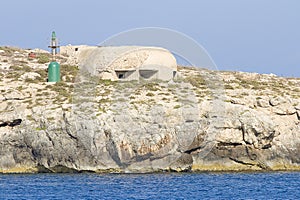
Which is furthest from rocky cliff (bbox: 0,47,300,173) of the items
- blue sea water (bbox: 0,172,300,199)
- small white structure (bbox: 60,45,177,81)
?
small white structure (bbox: 60,45,177,81)

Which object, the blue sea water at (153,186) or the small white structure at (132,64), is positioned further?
the small white structure at (132,64)

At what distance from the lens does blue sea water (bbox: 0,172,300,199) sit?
5456 centimetres

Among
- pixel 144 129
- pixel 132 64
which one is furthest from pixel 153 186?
pixel 132 64

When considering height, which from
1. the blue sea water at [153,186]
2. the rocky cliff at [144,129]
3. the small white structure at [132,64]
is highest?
the small white structure at [132,64]

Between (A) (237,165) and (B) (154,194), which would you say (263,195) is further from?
(A) (237,165)

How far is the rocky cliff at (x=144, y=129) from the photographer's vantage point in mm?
69562

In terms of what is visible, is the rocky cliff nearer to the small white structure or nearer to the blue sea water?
the blue sea water

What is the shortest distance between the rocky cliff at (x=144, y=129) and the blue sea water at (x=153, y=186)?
1.82m

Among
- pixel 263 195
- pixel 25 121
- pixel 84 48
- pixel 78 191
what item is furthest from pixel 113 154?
pixel 84 48

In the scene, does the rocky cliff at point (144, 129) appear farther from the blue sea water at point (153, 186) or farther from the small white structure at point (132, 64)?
the small white structure at point (132, 64)

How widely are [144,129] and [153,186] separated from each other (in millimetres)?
11453

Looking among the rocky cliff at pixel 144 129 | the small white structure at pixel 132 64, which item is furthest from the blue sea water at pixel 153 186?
the small white structure at pixel 132 64

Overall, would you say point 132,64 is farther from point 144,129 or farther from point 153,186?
point 153,186

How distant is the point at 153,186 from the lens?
195 feet
